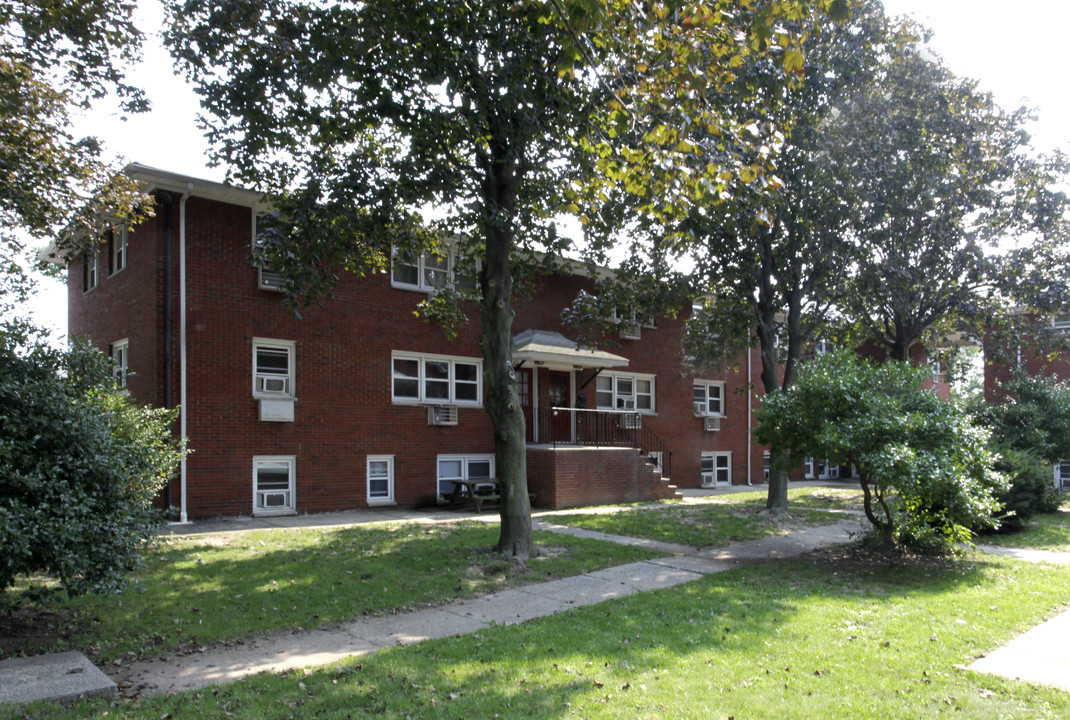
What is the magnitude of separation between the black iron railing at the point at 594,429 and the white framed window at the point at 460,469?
154 centimetres

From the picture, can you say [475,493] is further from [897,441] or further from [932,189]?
[932,189]

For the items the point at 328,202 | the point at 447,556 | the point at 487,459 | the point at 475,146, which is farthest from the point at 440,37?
the point at 487,459

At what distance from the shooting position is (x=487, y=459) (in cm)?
1842

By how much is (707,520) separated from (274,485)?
8.69 metres

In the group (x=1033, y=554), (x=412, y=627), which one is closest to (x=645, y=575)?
(x=412, y=627)

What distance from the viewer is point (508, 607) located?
7.49 m

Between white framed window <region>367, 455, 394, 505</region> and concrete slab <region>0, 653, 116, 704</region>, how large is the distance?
35.0 feet

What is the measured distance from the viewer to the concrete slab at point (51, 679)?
188 inches

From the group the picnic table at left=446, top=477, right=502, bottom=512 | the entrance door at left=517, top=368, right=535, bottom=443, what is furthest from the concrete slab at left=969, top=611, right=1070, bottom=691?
the entrance door at left=517, top=368, right=535, bottom=443

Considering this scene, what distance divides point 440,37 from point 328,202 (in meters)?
2.58

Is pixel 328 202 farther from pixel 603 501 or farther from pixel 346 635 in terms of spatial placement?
pixel 603 501

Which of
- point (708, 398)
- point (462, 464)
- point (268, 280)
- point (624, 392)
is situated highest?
point (268, 280)

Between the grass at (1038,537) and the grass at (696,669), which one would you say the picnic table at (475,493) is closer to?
the grass at (696,669)

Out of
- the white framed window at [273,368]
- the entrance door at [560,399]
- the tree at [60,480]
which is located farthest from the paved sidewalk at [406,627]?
the entrance door at [560,399]
